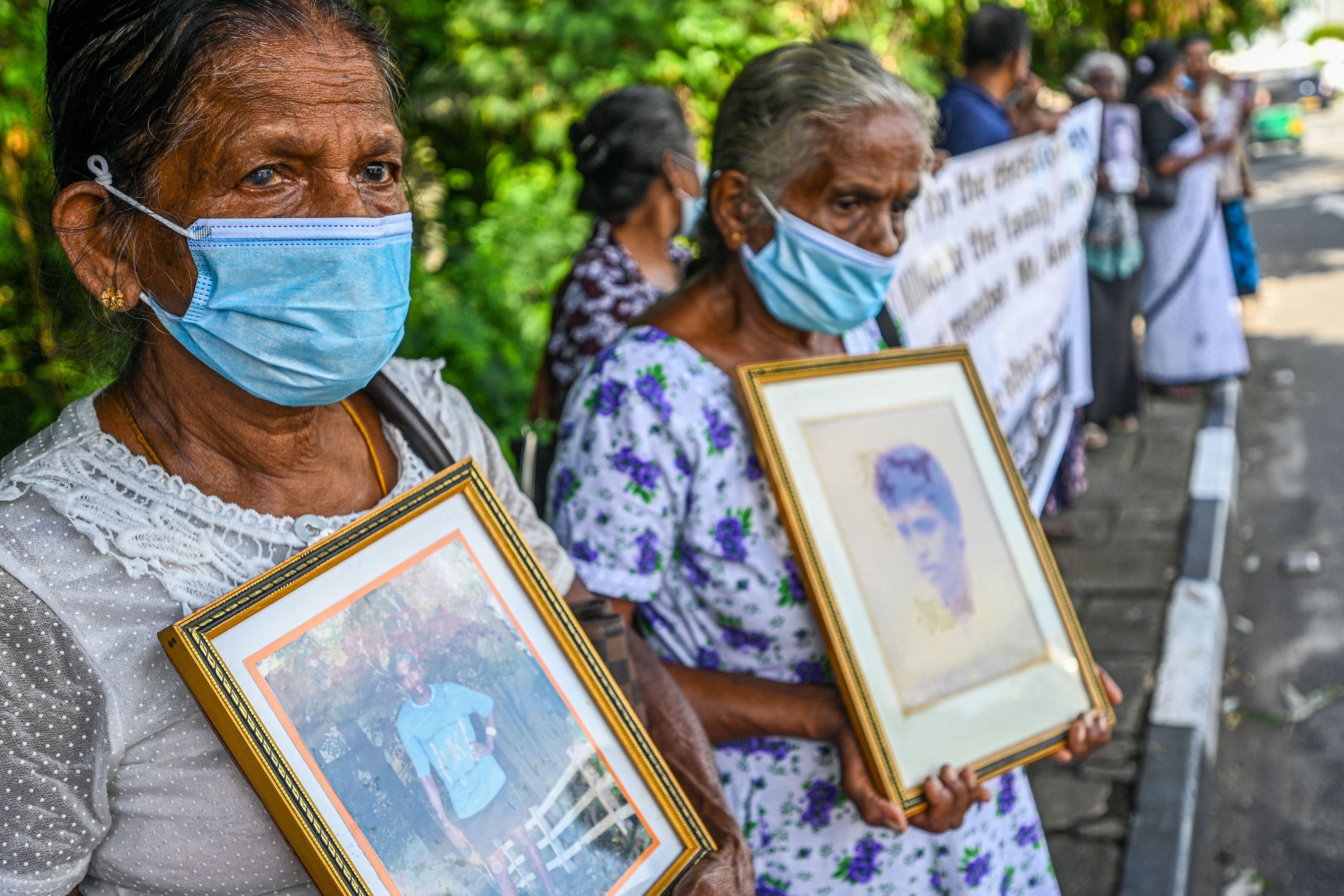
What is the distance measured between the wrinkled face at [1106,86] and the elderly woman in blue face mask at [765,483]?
5.33 metres

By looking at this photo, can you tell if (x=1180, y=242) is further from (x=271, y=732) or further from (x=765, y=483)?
(x=271, y=732)

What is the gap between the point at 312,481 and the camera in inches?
52.1

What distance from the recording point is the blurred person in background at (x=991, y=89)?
4.58 metres

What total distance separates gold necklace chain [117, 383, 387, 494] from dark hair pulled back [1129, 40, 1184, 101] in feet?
22.5

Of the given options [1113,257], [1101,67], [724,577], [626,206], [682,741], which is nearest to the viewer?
[682,741]

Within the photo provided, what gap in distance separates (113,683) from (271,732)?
0.52ft

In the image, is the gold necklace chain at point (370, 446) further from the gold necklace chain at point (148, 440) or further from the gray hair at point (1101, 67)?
the gray hair at point (1101, 67)

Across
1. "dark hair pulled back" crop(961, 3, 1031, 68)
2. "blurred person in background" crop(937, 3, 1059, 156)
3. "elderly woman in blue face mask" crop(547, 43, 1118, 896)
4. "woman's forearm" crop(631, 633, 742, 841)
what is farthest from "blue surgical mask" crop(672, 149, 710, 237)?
"woman's forearm" crop(631, 633, 742, 841)

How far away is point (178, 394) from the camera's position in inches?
48.8

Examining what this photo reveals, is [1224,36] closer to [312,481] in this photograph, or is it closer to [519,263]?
[519,263]

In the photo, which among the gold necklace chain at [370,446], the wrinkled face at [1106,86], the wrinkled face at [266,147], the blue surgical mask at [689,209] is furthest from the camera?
the wrinkled face at [1106,86]

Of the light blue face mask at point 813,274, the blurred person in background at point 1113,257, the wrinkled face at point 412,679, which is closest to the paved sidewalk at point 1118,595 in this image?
the blurred person in background at point 1113,257

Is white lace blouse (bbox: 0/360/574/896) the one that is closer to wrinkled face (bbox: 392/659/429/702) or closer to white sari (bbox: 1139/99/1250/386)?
wrinkled face (bbox: 392/659/429/702)

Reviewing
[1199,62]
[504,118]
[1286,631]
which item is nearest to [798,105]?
[1286,631]
